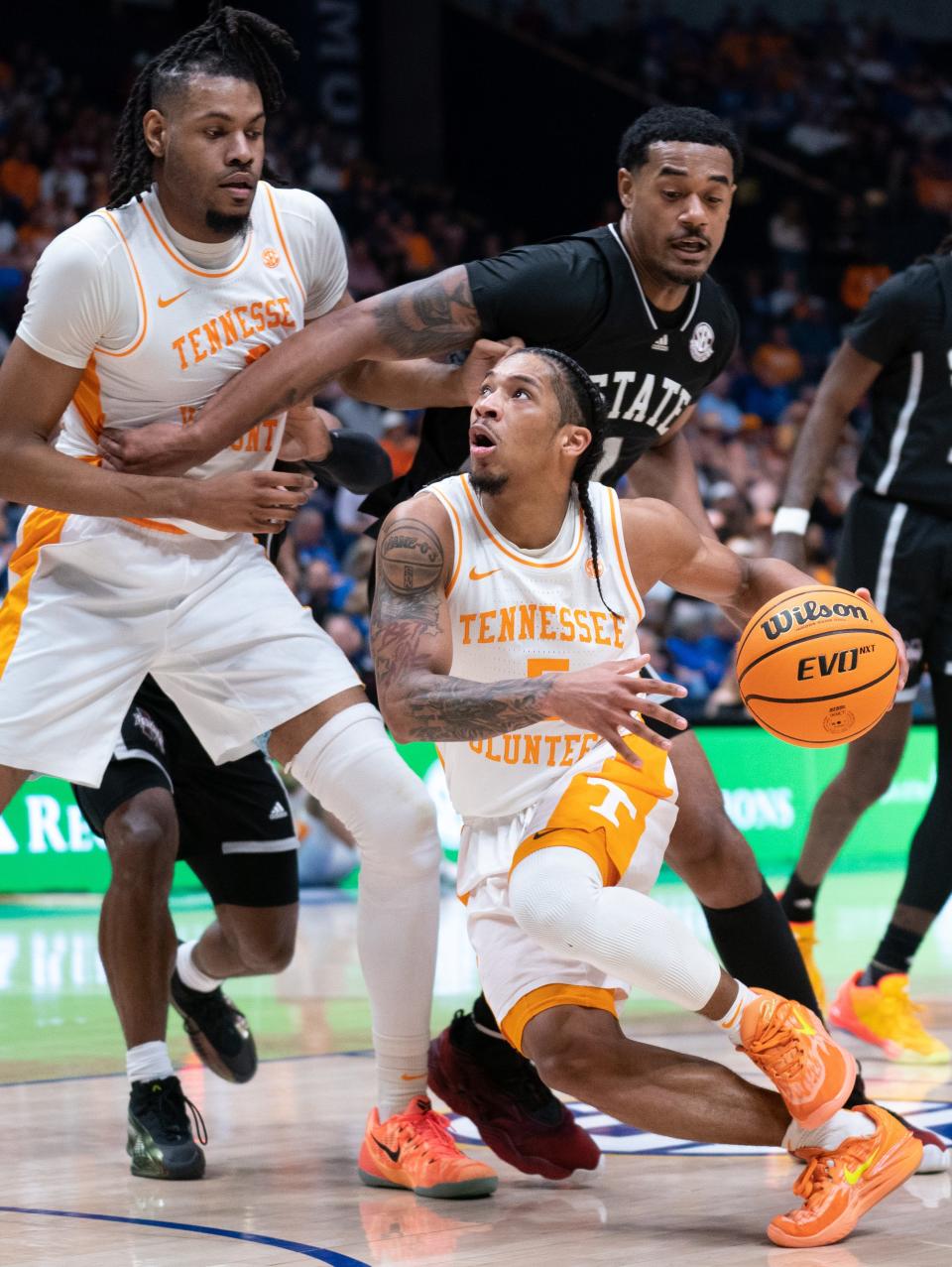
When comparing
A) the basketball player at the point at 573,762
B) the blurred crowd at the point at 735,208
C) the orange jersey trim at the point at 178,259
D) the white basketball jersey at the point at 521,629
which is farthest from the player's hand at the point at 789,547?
the blurred crowd at the point at 735,208

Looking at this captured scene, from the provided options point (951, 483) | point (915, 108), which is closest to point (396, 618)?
point (951, 483)

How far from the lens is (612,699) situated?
10.5ft

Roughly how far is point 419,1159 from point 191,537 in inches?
57.1

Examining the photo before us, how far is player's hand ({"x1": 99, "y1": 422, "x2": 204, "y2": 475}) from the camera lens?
13.0 ft

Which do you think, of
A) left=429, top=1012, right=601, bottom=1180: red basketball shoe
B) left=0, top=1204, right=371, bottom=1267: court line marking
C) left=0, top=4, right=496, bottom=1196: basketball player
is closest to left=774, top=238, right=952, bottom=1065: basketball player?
left=429, top=1012, right=601, bottom=1180: red basketball shoe

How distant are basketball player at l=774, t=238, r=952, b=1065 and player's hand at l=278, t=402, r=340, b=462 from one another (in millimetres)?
1618

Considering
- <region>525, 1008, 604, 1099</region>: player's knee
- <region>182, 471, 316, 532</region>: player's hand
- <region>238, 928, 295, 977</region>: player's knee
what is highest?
<region>182, 471, 316, 532</region>: player's hand

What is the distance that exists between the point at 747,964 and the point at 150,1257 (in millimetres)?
1519

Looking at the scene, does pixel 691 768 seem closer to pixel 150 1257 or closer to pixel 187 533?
pixel 187 533

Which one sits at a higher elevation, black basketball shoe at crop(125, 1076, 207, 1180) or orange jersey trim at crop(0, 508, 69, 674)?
orange jersey trim at crop(0, 508, 69, 674)

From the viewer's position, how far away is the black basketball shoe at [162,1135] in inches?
157

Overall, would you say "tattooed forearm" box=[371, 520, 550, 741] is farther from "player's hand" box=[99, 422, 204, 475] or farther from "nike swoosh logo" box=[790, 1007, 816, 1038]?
"nike swoosh logo" box=[790, 1007, 816, 1038]

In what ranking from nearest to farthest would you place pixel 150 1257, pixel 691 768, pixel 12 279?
pixel 150 1257, pixel 691 768, pixel 12 279

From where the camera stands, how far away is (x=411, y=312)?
414 cm
